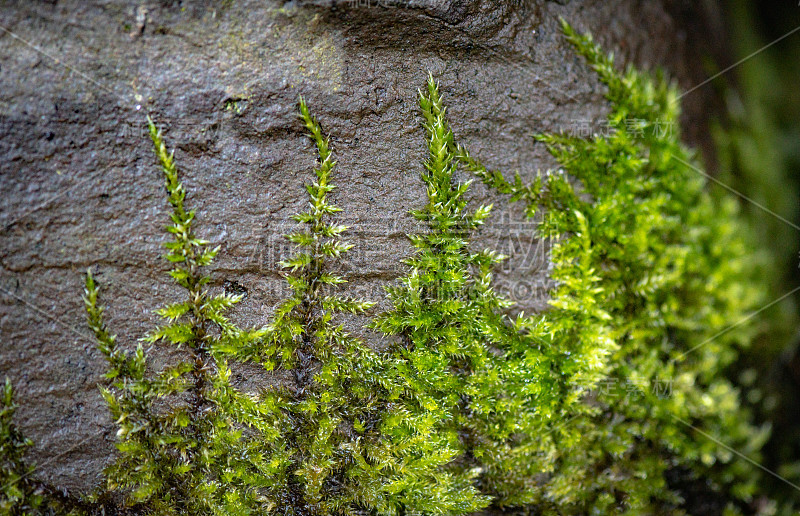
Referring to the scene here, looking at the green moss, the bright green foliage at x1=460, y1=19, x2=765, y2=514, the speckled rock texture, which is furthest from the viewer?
the bright green foliage at x1=460, y1=19, x2=765, y2=514

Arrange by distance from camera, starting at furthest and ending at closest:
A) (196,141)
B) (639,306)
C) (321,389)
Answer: (639,306) < (321,389) < (196,141)

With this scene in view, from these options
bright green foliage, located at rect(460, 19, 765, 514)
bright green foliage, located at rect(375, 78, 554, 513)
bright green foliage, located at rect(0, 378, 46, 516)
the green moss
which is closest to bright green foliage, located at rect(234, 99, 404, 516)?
the green moss

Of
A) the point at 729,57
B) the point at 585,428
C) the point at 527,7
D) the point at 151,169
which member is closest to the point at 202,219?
the point at 151,169

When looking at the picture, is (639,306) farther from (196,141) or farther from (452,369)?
(196,141)

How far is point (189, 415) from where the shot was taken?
1442 mm

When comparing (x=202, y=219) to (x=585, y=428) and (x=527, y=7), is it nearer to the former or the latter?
(x=527, y=7)

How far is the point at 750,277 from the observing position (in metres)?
2.02

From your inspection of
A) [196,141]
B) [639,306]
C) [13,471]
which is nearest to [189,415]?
[13,471]

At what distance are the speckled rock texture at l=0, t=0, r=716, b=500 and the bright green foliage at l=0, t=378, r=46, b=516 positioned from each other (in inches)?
1.4

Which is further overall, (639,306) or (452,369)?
(639,306)

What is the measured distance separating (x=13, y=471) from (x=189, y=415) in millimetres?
494

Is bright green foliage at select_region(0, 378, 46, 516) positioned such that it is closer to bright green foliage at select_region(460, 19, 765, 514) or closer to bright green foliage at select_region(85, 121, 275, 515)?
bright green foliage at select_region(85, 121, 275, 515)

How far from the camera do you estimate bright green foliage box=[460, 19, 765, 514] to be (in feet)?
5.33

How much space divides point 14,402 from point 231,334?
2.01 ft
